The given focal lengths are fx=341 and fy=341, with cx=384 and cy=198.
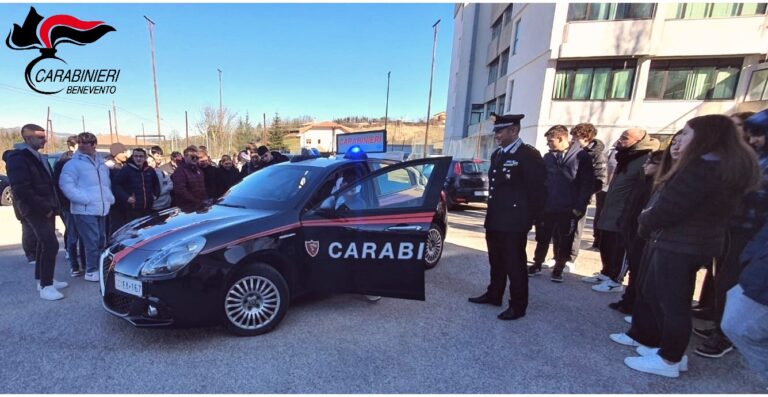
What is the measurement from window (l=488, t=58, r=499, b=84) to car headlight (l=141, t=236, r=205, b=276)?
86.9 feet

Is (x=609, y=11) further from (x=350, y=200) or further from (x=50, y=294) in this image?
(x=50, y=294)

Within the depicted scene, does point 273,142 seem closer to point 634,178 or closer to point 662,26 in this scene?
point 662,26

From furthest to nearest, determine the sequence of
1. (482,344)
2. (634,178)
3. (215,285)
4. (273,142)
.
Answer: (273,142) < (634,178) < (482,344) < (215,285)

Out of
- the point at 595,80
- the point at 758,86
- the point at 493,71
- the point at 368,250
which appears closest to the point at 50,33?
the point at 368,250

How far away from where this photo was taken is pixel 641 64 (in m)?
14.5

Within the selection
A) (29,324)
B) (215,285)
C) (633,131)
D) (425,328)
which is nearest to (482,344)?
(425,328)

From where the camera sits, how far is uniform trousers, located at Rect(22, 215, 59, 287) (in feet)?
10.9

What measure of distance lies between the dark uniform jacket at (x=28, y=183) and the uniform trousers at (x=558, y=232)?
17.3 feet

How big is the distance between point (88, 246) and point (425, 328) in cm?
384

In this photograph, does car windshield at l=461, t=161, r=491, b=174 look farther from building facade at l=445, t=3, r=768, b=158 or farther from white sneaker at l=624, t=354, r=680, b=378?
building facade at l=445, t=3, r=768, b=158

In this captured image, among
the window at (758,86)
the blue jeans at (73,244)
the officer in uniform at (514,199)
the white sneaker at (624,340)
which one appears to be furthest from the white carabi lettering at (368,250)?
the window at (758,86)

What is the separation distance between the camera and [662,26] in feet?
45.7

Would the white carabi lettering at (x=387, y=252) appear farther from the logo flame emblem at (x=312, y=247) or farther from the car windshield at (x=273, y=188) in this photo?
the car windshield at (x=273, y=188)

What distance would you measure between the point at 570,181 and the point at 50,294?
5555mm
